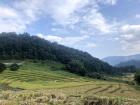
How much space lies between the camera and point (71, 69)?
574 ft

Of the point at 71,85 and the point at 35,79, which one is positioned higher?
the point at 35,79

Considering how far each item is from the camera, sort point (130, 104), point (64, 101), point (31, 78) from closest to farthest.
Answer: point (130, 104) → point (64, 101) → point (31, 78)

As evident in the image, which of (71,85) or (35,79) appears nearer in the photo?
(71,85)

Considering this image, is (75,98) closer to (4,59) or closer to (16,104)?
(16,104)

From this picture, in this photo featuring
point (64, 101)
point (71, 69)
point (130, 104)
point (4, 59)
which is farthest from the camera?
point (4, 59)

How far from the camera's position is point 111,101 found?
52.9 ft

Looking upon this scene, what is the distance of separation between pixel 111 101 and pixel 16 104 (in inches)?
191

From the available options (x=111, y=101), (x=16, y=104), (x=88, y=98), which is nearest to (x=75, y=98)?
(x=88, y=98)

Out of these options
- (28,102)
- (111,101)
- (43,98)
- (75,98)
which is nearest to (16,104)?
(28,102)

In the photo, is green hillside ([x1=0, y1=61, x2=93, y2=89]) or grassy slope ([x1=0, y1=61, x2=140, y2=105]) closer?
grassy slope ([x1=0, y1=61, x2=140, y2=105])

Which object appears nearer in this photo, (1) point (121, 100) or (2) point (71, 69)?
(1) point (121, 100)

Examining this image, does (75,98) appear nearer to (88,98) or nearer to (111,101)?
(88,98)

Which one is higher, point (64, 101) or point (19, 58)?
point (19, 58)

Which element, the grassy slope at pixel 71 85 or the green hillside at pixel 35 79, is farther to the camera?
the green hillside at pixel 35 79
